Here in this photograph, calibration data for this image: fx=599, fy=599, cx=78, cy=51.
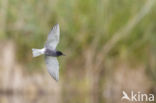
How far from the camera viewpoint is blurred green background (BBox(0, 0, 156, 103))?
721 centimetres

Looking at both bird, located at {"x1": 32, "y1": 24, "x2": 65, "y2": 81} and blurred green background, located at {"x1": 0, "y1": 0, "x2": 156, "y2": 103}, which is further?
blurred green background, located at {"x1": 0, "y1": 0, "x2": 156, "y2": 103}

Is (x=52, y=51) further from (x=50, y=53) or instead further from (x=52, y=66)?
(x=52, y=66)

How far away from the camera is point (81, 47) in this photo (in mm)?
7367

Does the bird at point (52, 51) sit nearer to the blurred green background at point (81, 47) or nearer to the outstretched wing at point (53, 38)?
the outstretched wing at point (53, 38)

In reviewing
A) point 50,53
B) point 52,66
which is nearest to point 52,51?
point 50,53

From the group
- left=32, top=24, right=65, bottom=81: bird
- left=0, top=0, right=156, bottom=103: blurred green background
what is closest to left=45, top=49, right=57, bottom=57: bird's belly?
left=32, top=24, right=65, bottom=81: bird

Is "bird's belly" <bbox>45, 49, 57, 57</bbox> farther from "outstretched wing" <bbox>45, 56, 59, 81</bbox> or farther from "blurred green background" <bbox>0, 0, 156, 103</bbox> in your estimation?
"blurred green background" <bbox>0, 0, 156, 103</bbox>

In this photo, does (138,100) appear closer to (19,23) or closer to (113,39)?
(113,39)

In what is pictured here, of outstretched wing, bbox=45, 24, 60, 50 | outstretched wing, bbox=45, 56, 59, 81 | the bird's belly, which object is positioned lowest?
outstretched wing, bbox=45, 56, 59, 81

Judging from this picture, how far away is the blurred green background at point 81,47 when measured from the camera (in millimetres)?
7211

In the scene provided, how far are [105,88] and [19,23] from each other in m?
1.38

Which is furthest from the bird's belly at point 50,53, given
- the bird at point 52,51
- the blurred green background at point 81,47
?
the blurred green background at point 81,47

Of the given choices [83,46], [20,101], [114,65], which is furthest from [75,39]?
[20,101]

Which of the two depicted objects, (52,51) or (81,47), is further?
(81,47)
